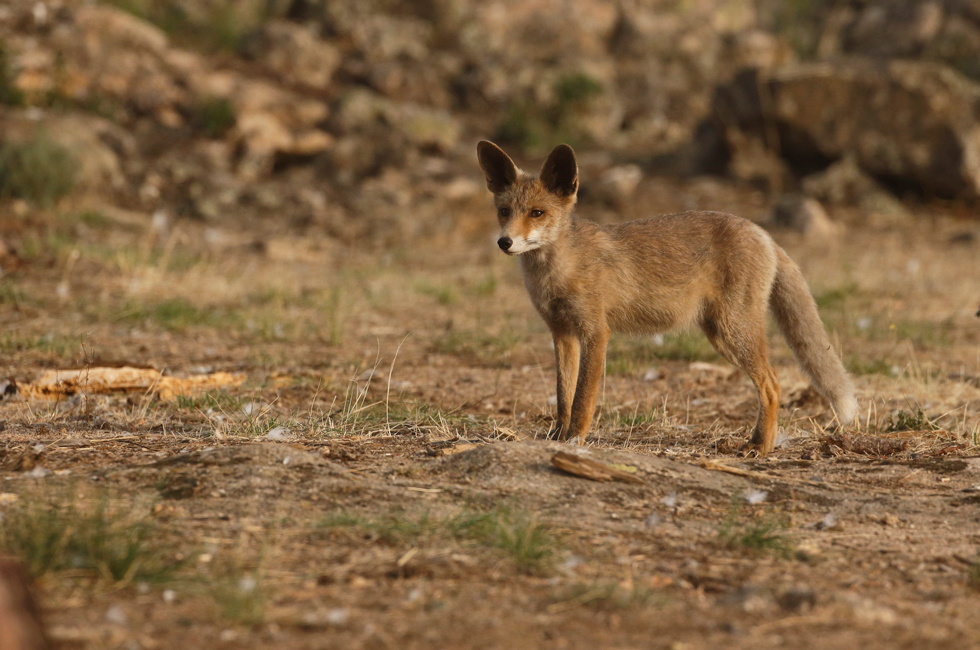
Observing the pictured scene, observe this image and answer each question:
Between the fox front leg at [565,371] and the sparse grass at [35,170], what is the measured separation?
28.5 feet

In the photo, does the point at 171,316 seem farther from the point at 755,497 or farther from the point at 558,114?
the point at 558,114

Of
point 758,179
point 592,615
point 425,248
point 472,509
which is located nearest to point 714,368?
point 472,509

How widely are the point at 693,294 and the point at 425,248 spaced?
25.4ft

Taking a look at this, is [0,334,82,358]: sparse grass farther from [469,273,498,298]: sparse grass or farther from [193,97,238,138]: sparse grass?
[193,97,238,138]: sparse grass

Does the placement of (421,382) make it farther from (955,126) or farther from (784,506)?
(955,126)

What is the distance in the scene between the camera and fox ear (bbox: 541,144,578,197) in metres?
4.96

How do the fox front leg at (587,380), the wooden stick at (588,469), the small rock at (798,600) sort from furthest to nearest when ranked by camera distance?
the fox front leg at (587,380)
the wooden stick at (588,469)
the small rock at (798,600)

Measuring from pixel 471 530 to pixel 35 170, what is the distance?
1010 cm

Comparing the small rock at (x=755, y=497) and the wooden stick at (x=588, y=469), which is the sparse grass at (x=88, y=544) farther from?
the small rock at (x=755, y=497)

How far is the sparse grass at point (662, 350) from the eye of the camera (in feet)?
23.2

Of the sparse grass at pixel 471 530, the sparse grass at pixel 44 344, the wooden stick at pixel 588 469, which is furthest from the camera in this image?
the sparse grass at pixel 44 344

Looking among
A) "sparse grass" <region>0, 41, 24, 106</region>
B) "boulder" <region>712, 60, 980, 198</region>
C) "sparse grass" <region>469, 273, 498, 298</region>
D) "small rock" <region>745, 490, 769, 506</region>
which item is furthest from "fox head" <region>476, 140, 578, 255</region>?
"sparse grass" <region>0, 41, 24, 106</region>

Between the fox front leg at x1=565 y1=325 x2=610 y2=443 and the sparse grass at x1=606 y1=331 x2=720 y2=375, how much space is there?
74.4 inches

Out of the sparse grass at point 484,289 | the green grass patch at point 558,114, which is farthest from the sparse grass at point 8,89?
the sparse grass at point 484,289
